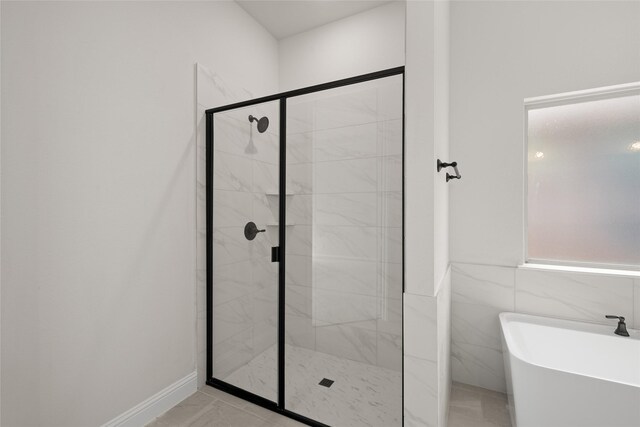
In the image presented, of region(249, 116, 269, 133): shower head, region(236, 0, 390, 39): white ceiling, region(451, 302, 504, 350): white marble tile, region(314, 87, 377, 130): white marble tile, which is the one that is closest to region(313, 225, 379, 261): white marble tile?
region(314, 87, 377, 130): white marble tile

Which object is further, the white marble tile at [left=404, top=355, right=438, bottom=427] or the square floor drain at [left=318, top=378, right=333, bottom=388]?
the square floor drain at [left=318, top=378, right=333, bottom=388]

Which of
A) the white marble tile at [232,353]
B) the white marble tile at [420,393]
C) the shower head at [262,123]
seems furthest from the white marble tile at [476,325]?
the shower head at [262,123]

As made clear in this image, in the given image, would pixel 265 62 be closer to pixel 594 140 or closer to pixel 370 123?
pixel 370 123

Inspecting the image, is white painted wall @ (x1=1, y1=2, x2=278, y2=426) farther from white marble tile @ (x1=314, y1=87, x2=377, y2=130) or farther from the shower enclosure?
white marble tile @ (x1=314, y1=87, x2=377, y2=130)

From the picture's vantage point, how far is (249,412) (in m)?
1.73

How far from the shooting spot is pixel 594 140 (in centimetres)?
190

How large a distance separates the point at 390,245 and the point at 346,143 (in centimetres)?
60

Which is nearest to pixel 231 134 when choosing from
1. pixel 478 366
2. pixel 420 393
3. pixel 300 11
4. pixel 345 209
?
pixel 345 209

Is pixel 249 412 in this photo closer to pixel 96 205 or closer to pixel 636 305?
pixel 96 205

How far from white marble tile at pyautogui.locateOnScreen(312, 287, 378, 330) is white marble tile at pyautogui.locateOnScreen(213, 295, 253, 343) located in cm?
45

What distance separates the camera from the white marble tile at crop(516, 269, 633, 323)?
1.73 metres

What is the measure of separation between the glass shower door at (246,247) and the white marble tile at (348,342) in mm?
286

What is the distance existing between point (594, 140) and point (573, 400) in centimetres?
156

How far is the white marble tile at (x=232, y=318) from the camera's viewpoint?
1.92 m
